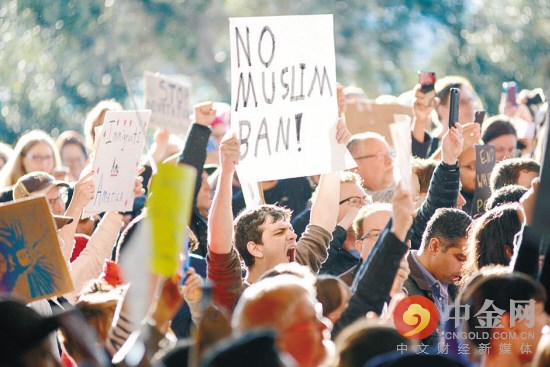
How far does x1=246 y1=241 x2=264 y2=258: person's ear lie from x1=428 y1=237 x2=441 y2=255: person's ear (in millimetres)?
755

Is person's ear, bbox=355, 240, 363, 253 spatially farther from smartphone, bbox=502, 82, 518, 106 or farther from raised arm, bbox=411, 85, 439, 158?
smartphone, bbox=502, 82, 518, 106

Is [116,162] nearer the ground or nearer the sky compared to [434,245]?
nearer the sky

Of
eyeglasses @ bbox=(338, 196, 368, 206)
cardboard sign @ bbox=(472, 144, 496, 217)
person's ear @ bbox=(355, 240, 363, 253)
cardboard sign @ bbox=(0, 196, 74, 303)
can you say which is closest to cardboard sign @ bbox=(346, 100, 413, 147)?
cardboard sign @ bbox=(472, 144, 496, 217)

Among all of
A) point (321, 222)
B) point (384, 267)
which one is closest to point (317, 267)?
point (321, 222)

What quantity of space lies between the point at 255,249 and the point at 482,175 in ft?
6.69

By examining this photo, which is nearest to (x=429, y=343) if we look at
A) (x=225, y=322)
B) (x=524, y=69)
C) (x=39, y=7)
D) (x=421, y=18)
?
(x=225, y=322)

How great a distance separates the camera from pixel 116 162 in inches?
290

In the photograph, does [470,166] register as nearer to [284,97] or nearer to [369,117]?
[284,97]

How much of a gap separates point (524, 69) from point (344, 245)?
19.4 m

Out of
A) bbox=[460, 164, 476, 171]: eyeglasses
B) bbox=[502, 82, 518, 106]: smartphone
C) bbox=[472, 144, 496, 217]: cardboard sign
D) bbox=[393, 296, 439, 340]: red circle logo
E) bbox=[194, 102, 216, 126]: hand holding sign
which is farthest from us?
bbox=[502, 82, 518, 106]: smartphone

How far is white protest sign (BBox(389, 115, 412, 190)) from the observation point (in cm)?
515

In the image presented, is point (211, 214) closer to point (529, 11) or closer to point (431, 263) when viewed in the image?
point (431, 263)

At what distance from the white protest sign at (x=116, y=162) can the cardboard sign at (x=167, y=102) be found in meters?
1.57

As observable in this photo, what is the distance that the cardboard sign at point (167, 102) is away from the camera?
915 cm
